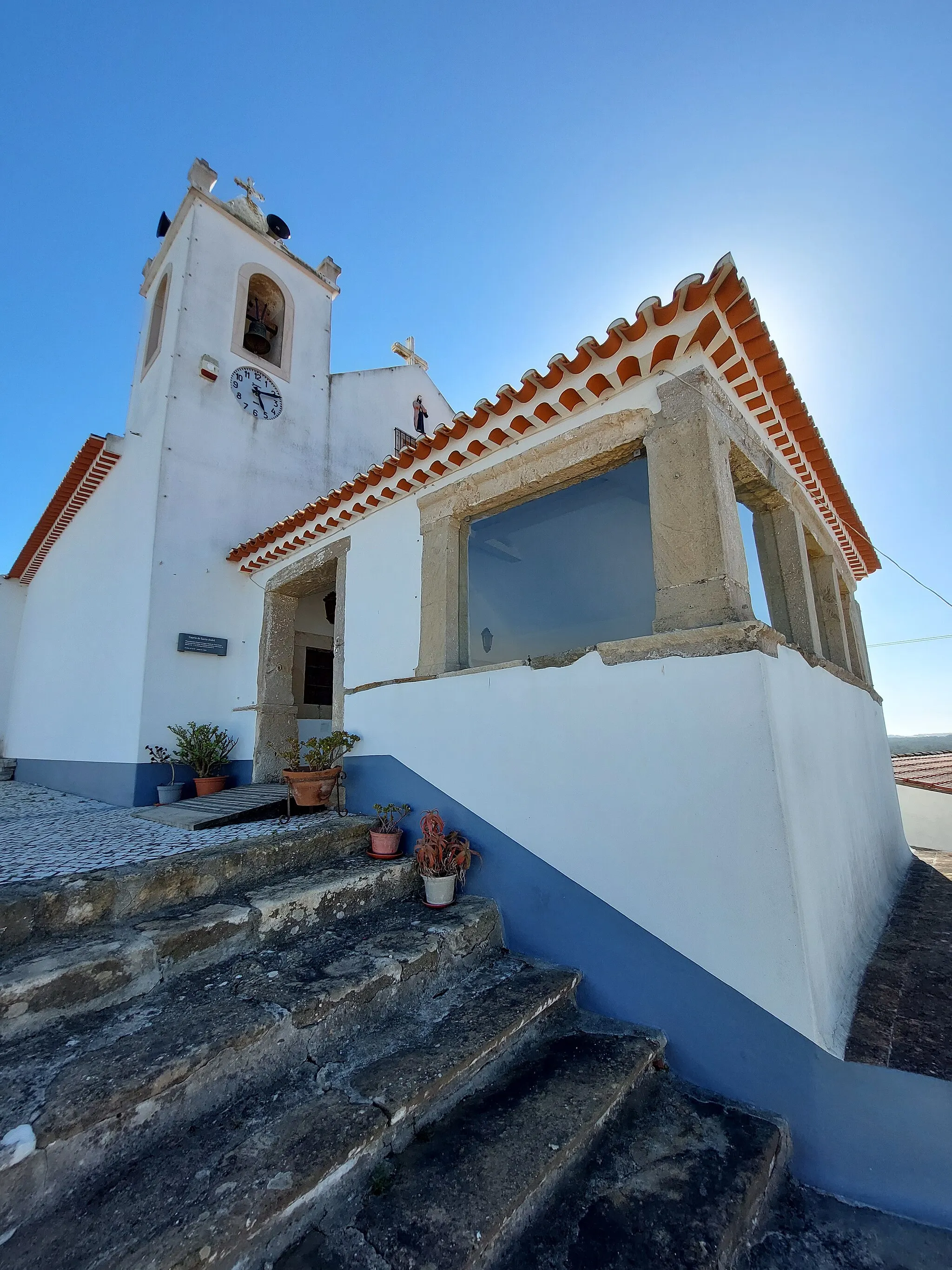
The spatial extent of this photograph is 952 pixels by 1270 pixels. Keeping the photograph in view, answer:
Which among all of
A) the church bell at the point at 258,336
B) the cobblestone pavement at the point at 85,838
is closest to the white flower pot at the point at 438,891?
the cobblestone pavement at the point at 85,838

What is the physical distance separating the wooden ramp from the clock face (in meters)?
4.93

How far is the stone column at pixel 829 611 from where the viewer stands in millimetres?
5062

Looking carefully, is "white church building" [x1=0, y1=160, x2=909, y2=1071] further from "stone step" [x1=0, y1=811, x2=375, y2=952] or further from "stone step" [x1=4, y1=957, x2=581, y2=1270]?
"stone step" [x1=4, y1=957, x2=581, y2=1270]

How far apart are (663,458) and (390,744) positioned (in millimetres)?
2732

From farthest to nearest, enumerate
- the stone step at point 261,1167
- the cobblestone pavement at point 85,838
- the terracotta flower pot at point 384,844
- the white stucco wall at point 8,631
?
1. the white stucco wall at point 8,631
2. the terracotta flower pot at point 384,844
3. the cobblestone pavement at point 85,838
4. the stone step at point 261,1167

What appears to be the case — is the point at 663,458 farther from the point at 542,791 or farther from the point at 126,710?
the point at 126,710

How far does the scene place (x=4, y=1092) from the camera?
1518 millimetres

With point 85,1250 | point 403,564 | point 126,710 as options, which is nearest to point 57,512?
point 126,710

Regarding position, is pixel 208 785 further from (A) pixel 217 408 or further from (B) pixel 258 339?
(B) pixel 258 339

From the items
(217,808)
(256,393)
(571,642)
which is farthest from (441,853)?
(256,393)

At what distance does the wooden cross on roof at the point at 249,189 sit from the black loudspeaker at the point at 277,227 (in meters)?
0.26

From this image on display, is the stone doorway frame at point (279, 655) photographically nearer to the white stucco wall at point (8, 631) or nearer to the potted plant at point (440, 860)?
the potted plant at point (440, 860)

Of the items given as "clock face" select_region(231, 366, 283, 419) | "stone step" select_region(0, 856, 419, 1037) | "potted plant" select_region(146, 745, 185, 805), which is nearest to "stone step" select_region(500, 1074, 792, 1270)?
"stone step" select_region(0, 856, 419, 1037)

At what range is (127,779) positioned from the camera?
545 cm
